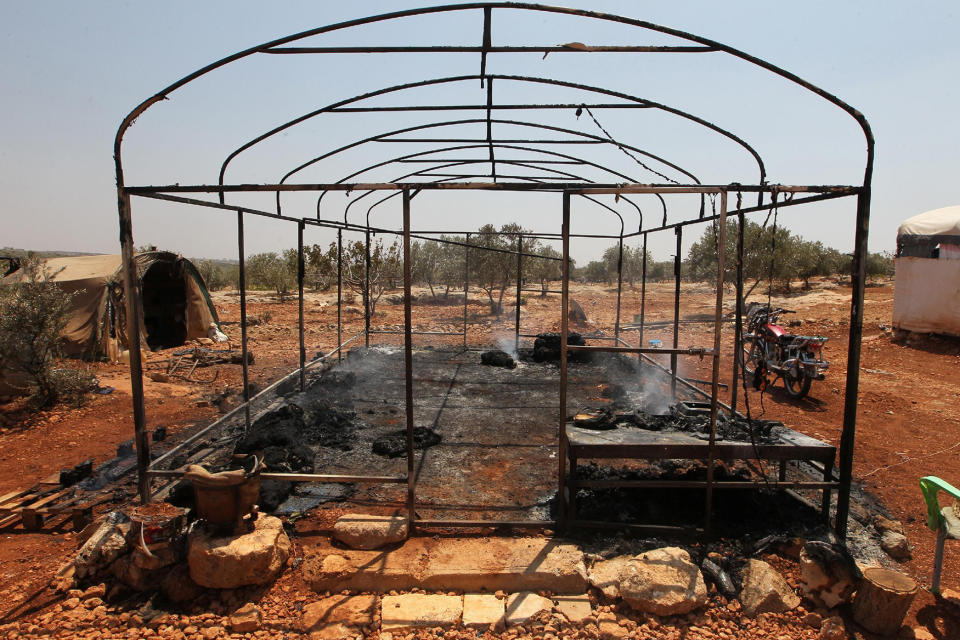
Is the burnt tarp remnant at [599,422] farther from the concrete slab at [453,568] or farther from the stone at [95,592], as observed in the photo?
the stone at [95,592]

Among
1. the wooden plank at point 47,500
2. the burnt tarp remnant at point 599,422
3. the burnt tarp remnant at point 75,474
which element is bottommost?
the wooden plank at point 47,500

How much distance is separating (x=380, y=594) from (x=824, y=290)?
28452 mm

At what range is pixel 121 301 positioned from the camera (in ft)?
39.6

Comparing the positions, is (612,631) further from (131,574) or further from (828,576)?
(131,574)

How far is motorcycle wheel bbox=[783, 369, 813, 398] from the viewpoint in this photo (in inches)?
356

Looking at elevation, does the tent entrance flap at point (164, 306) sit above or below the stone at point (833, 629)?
above

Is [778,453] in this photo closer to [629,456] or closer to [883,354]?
[629,456]

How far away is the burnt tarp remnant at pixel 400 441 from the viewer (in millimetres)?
6043

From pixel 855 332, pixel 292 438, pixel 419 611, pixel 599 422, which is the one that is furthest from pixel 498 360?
pixel 419 611

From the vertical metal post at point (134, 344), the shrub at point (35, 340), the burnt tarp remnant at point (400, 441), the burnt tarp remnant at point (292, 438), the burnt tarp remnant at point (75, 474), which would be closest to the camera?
the vertical metal post at point (134, 344)

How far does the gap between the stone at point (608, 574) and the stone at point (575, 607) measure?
0.13 m

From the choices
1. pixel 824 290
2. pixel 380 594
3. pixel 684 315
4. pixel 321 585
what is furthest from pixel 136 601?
pixel 824 290

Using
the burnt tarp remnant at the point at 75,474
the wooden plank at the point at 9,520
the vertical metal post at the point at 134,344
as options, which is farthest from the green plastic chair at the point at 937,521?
the burnt tarp remnant at the point at 75,474

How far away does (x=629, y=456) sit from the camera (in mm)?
4488
